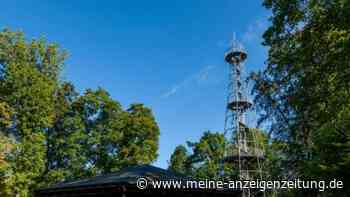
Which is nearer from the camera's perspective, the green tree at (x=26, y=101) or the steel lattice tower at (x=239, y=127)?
the green tree at (x=26, y=101)

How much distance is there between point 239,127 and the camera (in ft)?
80.8

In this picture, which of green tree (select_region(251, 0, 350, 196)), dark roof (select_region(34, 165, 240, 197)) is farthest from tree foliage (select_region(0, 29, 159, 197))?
green tree (select_region(251, 0, 350, 196))

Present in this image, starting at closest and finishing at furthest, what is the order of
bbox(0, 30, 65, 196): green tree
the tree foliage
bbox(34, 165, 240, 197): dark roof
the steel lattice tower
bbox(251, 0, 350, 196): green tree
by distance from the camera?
bbox(34, 165, 240, 197): dark roof → bbox(251, 0, 350, 196): green tree → bbox(0, 30, 65, 196): green tree → the tree foliage → the steel lattice tower

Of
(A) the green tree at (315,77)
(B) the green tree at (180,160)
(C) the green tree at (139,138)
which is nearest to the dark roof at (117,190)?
(A) the green tree at (315,77)

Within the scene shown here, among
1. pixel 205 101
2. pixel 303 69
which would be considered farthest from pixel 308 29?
pixel 205 101

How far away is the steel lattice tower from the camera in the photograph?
2395cm

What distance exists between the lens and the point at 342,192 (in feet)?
40.2

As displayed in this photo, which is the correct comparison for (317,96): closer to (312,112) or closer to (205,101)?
(312,112)

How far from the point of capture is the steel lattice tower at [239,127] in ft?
78.6

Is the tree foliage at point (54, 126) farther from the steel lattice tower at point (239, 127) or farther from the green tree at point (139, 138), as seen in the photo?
the steel lattice tower at point (239, 127)

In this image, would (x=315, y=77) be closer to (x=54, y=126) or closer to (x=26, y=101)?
(x=26, y=101)

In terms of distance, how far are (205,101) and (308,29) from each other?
9.91 metres

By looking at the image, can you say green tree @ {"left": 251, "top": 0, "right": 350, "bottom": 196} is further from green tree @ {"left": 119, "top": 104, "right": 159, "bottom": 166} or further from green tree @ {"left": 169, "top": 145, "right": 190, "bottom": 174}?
green tree @ {"left": 169, "top": 145, "right": 190, "bottom": 174}

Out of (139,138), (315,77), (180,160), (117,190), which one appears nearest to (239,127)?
(139,138)
